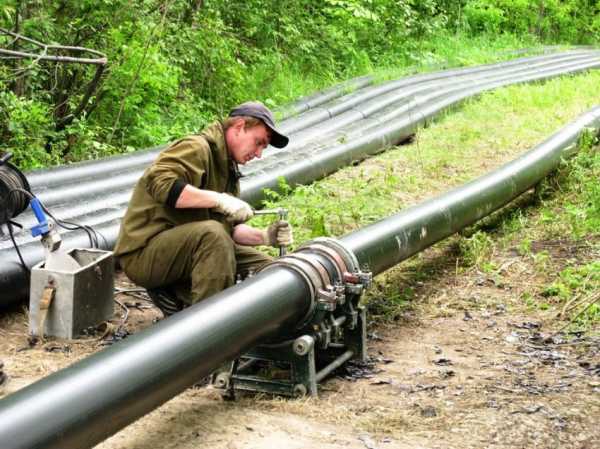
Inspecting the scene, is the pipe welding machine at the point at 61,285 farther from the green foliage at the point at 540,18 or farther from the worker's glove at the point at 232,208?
the green foliage at the point at 540,18

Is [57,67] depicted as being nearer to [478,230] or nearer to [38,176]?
[38,176]

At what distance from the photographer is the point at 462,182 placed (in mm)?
8516

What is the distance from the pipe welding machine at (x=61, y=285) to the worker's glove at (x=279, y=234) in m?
0.89

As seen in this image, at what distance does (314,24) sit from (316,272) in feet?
39.4

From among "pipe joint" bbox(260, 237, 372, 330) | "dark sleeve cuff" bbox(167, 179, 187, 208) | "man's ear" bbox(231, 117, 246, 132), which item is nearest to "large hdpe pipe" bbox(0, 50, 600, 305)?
"dark sleeve cuff" bbox(167, 179, 187, 208)

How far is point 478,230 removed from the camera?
7.22m

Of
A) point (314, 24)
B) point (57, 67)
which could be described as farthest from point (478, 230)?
point (314, 24)

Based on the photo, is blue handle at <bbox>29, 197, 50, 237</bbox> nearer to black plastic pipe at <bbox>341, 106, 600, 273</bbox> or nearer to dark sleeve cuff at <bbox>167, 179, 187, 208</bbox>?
dark sleeve cuff at <bbox>167, 179, 187, 208</bbox>

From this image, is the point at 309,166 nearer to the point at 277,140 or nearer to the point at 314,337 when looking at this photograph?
the point at 277,140

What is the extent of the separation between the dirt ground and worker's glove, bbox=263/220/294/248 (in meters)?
0.77

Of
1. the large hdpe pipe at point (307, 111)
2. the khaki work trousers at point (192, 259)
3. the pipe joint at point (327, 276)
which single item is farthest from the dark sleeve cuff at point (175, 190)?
the large hdpe pipe at point (307, 111)

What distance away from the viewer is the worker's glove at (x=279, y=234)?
15.1 feet

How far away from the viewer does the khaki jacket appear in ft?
13.8

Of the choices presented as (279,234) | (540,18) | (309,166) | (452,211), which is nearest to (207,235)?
(279,234)
